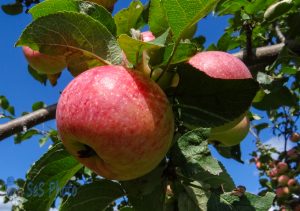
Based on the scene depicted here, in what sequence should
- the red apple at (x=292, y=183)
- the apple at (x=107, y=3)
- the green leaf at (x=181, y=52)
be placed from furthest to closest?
the red apple at (x=292, y=183) → the apple at (x=107, y=3) → the green leaf at (x=181, y=52)

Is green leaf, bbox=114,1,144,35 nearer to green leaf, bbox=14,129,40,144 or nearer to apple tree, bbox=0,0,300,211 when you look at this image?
apple tree, bbox=0,0,300,211

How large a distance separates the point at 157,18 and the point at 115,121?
1.25 ft

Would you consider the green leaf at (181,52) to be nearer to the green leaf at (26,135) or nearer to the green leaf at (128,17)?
the green leaf at (128,17)

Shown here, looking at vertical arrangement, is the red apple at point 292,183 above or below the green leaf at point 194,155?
below

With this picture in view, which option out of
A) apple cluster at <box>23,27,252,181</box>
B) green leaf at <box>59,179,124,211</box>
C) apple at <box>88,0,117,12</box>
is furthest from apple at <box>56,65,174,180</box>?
apple at <box>88,0,117,12</box>

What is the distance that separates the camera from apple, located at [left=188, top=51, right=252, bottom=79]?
1.03 metres

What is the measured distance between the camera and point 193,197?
106cm

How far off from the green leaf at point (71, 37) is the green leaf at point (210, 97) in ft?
0.54

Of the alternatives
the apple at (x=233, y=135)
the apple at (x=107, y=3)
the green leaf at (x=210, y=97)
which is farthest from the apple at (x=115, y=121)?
the apple at (x=107, y=3)

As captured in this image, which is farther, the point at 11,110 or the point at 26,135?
the point at 26,135

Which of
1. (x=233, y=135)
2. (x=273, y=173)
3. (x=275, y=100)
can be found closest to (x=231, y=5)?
(x=275, y=100)

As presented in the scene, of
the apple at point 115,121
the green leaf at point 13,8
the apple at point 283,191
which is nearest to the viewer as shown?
the apple at point 115,121

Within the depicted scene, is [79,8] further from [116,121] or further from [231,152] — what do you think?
[231,152]

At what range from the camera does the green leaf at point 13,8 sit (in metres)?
2.47
